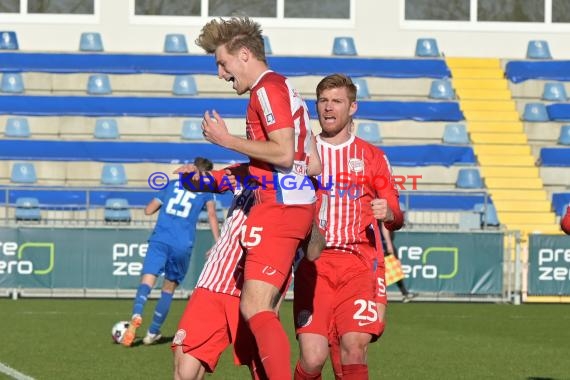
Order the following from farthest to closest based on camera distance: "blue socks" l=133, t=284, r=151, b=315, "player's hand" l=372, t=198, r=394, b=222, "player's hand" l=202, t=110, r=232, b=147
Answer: "blue socks" l=133, t=284, r=151, b=315 → "player's hand" l=372, t=198, r=394, b=222 → "player's hand" l=202, t=110, r=232, b=147

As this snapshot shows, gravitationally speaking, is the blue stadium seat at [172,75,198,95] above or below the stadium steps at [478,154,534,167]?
above

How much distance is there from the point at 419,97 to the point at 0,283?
9.78 m

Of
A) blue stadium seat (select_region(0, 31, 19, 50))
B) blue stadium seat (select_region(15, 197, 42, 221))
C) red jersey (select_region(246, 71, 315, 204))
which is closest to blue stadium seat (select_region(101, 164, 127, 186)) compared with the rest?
blue stadium seat (select_region(15, 197, 42, 221))

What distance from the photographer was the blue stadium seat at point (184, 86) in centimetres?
2494

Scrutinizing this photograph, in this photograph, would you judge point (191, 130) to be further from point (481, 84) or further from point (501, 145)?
point (481, 84)

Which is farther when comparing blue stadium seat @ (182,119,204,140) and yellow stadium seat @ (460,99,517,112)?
yellow stadium seat @ (460,99,517,112)

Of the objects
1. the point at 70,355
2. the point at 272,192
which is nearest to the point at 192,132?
the point at 70,355

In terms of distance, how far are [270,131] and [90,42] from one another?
792 inches

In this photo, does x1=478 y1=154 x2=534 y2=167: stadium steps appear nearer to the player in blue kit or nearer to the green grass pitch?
the green grass pitch

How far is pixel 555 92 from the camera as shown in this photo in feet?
83.5

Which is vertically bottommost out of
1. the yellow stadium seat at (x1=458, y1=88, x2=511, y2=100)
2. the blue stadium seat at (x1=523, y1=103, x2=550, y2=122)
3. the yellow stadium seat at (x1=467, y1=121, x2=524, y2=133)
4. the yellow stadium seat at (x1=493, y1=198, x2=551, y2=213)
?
the yellow stadium seat at (x1=493, y1=198, x2=551, y2=213)

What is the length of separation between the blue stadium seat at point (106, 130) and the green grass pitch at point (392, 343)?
521cm

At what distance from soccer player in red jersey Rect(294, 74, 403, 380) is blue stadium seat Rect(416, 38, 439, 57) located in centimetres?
1833

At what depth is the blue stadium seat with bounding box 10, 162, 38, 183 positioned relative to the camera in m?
22.9
